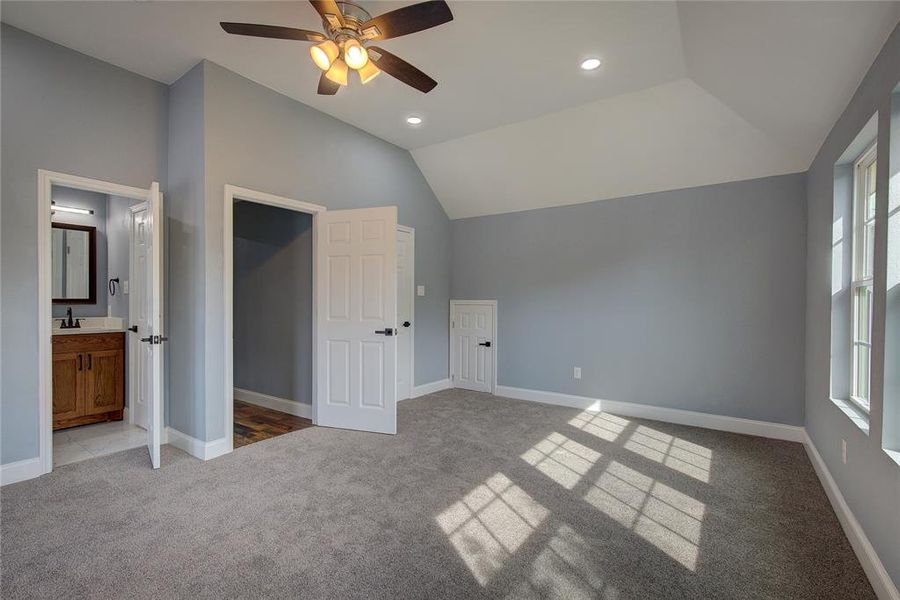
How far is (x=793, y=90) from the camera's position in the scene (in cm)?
250

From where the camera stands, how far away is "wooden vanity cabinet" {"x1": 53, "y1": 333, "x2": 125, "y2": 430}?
356cm

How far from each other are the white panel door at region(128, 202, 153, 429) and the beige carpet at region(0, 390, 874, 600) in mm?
797

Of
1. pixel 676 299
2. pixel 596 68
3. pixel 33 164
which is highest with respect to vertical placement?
pixel 596 68

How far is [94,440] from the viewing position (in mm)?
3389

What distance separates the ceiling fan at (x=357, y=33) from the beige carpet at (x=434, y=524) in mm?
2531

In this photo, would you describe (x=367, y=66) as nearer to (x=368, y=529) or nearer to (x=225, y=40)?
(x=225, y=40)

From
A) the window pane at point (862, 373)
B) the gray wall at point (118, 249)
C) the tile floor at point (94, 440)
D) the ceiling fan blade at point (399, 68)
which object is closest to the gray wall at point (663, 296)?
the window pane at point (862, 373)

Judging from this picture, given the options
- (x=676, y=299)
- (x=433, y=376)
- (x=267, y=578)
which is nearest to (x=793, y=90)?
(x=676, y=299)

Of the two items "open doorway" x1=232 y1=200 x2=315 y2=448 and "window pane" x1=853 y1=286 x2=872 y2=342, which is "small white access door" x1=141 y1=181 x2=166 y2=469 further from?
"window pane" x1=853 y1=286 x2=872 y2=342

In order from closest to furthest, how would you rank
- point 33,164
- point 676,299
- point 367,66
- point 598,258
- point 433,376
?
point 367,66, point 33,164, point 676,299, point 598,258, point 433,376

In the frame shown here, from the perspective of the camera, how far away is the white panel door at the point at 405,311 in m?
4.80

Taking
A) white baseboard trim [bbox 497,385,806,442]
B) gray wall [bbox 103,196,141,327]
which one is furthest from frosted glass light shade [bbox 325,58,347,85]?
white baseboard trim [bbox 497,385,806,442]

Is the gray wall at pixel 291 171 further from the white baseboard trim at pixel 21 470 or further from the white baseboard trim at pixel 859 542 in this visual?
the white baseboard trim at pixel 859 542

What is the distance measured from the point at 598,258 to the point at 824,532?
9.49 ft
